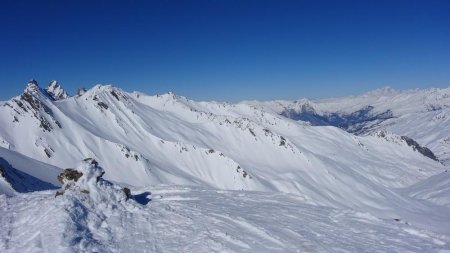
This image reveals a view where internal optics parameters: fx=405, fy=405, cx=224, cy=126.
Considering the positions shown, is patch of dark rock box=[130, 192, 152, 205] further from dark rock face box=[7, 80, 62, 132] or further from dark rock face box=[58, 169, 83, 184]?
dark rock face box=[7, 80, 62, 132]

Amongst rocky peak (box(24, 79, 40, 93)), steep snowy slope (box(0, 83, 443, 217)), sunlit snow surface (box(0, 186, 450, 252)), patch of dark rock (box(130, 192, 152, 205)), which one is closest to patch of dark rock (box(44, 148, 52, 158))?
steep snowy slope (box(0, 83, 443, 217))

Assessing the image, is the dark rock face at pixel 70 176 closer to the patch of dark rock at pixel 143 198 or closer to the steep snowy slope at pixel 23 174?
the patch of dark rock at pixel 143 198

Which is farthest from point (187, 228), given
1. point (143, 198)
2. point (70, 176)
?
point (70, 176)

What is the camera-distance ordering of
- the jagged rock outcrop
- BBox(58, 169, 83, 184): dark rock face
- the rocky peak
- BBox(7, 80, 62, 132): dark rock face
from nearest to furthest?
the jagged rock outcrop → BBox(58, 169, 83, 184): dark rock face → BBox(7, 80, 62, 132): dark rock face → the rocky peak

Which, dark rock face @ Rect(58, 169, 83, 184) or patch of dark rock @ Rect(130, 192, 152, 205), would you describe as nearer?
dark rock face @ Rect(58, 169, 83, 184)

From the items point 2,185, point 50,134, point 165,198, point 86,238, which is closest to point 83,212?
point 86,238

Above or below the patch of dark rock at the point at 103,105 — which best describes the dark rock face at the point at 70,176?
below

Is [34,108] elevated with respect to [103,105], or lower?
lower

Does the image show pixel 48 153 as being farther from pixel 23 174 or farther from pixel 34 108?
pixel 23 174

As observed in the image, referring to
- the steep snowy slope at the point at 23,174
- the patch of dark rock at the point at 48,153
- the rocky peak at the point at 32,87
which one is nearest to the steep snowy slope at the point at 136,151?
the patch of dark rock at the point at 48,153

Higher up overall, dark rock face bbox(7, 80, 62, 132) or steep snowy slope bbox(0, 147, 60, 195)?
dark rock face bbox(7, 80, 62, 132)
